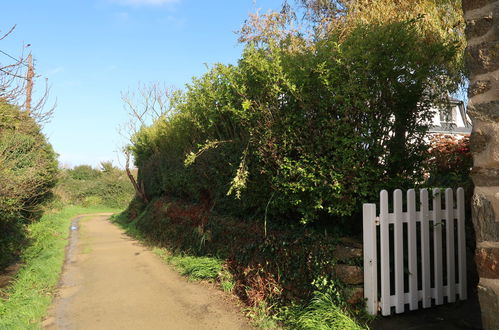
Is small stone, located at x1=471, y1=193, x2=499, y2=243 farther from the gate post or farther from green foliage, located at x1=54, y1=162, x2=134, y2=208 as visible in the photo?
green foliage, located at x1=54, y1=162, x2=134, y2=208

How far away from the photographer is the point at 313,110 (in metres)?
4.58

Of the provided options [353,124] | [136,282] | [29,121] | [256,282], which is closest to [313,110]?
[353,124]

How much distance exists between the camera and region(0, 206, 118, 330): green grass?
4949mm

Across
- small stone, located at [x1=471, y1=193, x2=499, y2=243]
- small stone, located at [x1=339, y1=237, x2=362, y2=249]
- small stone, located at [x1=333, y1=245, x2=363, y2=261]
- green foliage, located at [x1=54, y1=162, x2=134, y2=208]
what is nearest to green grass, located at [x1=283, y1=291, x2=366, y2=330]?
small stone, located at [x1=333, y1=245, x2=363, y2=261]

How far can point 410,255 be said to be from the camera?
408 centimetres

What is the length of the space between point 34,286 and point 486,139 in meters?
7.06

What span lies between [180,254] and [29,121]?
388cm

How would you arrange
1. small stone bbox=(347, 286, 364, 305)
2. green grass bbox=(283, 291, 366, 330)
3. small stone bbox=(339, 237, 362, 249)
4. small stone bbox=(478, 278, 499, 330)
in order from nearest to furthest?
small stone bbox=(478, 278, 499, 330)
green grass bbox=(283, 291, 366, 330)
small stone bbox=(347, 286, 364, 305)
small stone bbox=(339, 237, 362, 249)

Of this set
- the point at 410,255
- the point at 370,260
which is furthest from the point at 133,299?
the point at 410,255

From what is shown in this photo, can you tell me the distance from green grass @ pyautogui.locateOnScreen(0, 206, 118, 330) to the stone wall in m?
4.80

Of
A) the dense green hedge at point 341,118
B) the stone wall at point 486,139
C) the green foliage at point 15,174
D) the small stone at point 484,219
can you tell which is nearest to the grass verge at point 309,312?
the dense green hedge at point 341,118

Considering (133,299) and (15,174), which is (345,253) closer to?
(133,299)

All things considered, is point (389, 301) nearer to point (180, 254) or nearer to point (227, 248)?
point (227, 248)

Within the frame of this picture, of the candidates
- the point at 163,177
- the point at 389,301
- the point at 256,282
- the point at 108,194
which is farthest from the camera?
the point at 108,194
